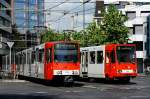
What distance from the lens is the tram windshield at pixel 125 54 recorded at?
128 feet

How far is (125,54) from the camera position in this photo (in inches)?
1539

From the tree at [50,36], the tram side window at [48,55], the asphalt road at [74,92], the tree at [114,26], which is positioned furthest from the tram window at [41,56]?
the tree at [50,36]

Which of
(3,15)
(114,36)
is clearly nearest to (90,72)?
(114,36)

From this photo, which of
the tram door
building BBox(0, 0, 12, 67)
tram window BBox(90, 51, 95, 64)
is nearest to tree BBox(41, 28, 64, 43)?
building BBox(0, 0, 12, 67)

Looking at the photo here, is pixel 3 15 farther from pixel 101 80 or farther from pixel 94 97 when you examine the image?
pixel 94 97

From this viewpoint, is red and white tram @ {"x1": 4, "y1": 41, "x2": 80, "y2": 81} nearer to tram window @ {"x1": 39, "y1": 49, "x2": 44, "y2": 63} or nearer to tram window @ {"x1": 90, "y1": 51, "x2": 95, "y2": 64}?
tram window @ {"x1": 39, "y1": 49, "x2": 44, "y2": 63}

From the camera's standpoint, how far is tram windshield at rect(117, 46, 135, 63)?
39.0m

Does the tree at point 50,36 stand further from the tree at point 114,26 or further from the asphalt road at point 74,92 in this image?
the asphalt road at point 74,92

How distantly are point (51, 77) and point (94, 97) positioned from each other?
11330 millimetres

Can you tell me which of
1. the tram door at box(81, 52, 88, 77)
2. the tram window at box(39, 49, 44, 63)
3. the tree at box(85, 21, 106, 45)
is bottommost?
the tram door at box(81, 52, 88, 77)

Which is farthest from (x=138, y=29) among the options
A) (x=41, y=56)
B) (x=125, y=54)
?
(x=41, y=56)

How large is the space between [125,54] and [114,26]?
2936cm

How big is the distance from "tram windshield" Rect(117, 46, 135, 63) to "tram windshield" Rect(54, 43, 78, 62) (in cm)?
524

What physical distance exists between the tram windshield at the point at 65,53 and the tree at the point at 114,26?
33.5m
